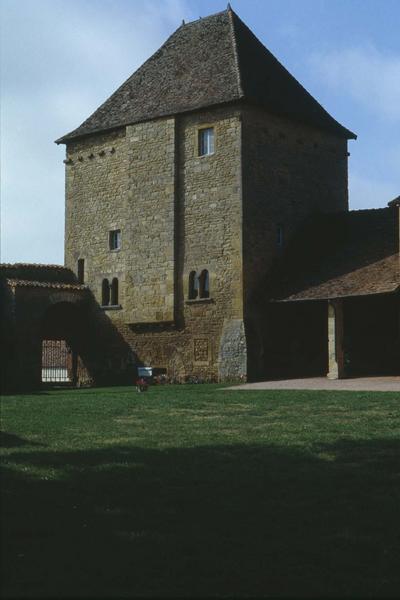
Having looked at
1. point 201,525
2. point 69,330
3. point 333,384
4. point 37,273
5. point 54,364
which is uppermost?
point 37,273

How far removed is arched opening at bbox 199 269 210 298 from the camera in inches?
1143

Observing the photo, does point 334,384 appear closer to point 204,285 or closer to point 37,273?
point 204,285

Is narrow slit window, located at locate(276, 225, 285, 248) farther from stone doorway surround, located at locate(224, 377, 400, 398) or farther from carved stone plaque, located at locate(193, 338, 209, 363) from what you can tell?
stone doorway surround, located at locate(224, 377, 400, 398)

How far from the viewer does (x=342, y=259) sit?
27.9m

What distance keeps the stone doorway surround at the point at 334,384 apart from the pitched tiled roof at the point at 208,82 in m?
9.83

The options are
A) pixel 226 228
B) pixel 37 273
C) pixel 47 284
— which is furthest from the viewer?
pixel 37 273

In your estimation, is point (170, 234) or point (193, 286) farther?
point (170, 234)

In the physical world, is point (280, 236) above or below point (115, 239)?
below

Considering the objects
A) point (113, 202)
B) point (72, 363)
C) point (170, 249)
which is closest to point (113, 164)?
point (113, 202)

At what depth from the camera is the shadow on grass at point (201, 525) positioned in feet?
17.0

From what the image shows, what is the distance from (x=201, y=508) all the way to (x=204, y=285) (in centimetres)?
2215

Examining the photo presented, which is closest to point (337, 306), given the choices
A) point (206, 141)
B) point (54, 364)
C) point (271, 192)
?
point (271, 192)

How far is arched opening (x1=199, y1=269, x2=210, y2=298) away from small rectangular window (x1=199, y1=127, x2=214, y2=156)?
4.25m

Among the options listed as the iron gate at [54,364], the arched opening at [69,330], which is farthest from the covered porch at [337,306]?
the iron gate at [54,364]
